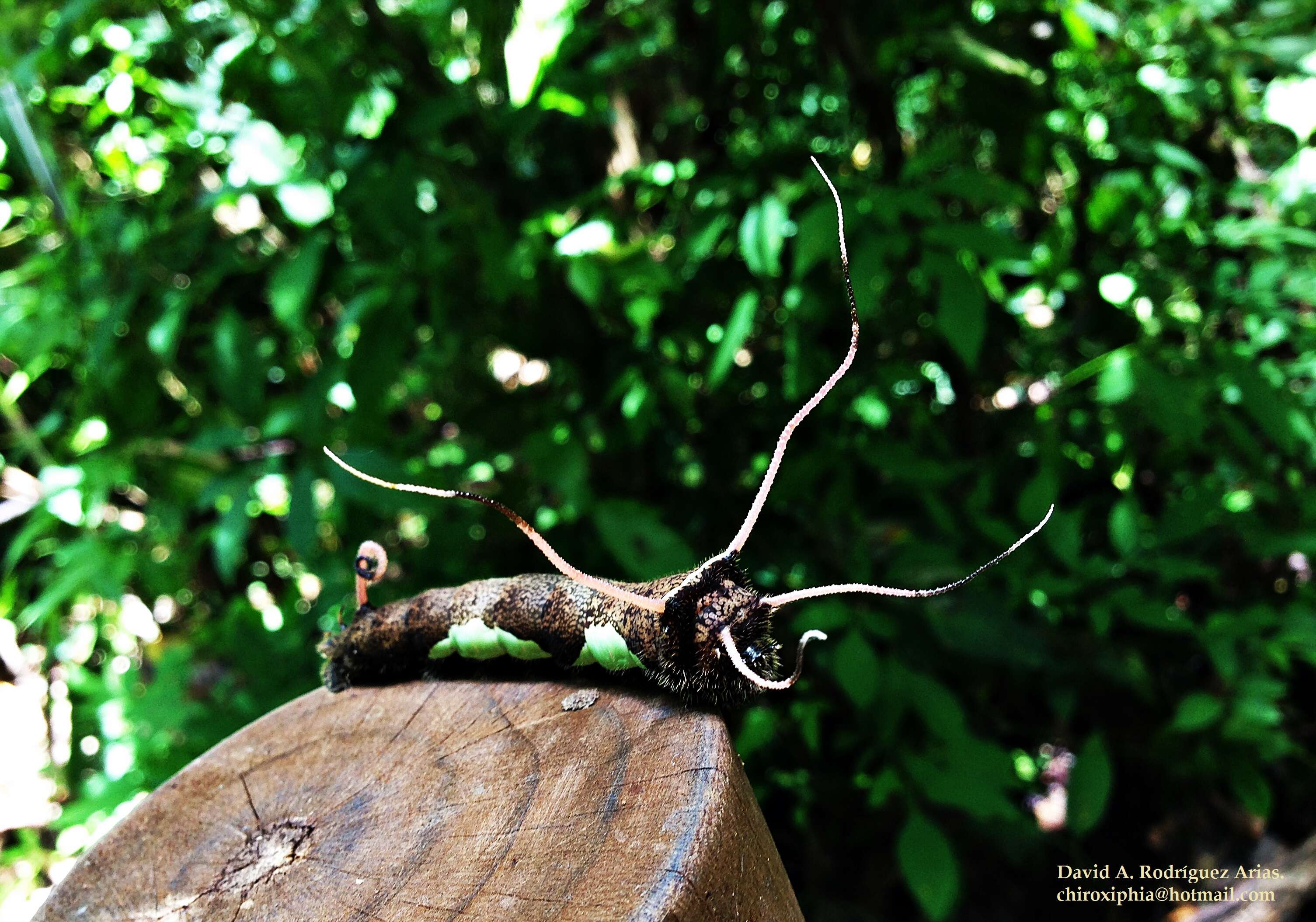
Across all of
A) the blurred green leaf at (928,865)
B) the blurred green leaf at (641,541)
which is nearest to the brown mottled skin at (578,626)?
the blurred green leaf at (641,541)

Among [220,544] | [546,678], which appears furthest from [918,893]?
[220,544]

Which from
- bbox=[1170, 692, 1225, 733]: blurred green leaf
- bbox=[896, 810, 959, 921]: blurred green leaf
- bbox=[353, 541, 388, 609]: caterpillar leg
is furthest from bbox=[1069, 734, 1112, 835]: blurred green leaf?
bbox=[353, 541, 388, 609]: caterpillar leg

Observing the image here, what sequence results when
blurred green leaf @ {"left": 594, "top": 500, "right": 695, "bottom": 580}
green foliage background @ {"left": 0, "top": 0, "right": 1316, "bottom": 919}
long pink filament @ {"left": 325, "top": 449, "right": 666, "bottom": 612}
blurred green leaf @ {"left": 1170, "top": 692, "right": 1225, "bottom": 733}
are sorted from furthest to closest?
blurred green leaf @ {"left": 1170, "top": 692, "right": 1225, "bottom": 733}
green foliage background @ {"left": 0, "top": 0, "right": 1316, "bottom": 919}
blurred green leaf @ {"left": 594, "top": 500, "right": 695, "bottom": 580}
long pink filament @ {"left": 325, "top": 449, "right": 666, "bottom": 612}

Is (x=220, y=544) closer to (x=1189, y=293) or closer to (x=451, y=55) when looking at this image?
(x=451, y=55)

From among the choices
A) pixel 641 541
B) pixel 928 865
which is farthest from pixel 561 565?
pixel 928 865

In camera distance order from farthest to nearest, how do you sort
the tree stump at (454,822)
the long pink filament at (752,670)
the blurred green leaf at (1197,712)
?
the blurred green leaf at (1197,712), the long pink filament at (752,670), the tree stump at (454,822)

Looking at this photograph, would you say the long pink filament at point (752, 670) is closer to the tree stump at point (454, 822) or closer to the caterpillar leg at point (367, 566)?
the tree stump at point (454, 822)

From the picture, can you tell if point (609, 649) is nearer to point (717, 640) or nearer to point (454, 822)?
point (717, 640)

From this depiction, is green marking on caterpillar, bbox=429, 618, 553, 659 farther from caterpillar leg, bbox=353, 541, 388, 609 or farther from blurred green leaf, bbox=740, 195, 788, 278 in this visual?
blurred green leaf, bbox=740, 195, 788, 278
